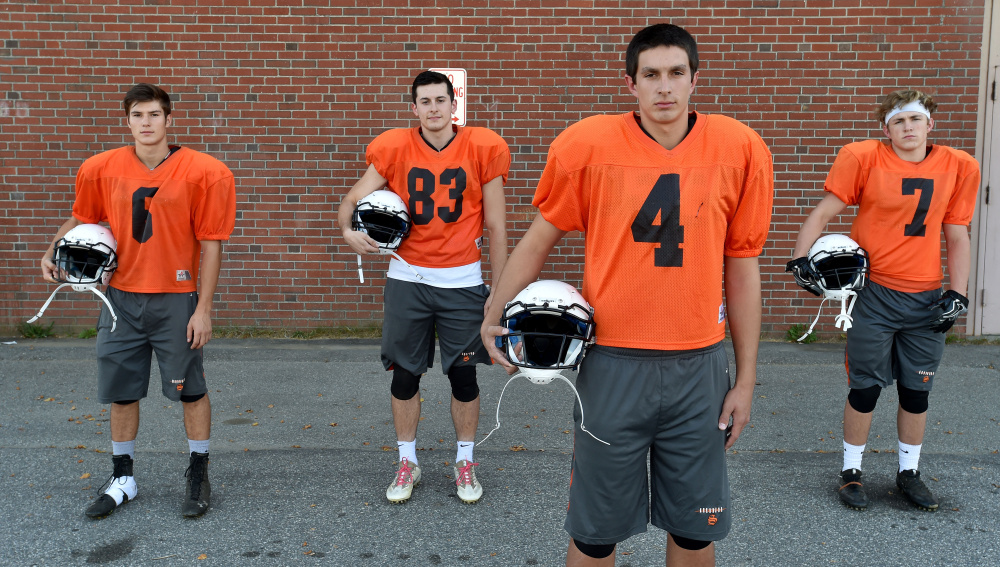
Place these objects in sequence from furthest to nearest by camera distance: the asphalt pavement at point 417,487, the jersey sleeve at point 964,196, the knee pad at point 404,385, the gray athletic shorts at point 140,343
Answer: the knee pad at point 404,385
the jersey sleeve at point 964,196
the gray athletic shorts at point 140,343
the asphalt pavement at point 417,487

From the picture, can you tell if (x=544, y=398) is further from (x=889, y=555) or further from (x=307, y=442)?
(x=889, y=555)

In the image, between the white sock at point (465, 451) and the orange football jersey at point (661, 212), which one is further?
the white sock at point (465, 451)

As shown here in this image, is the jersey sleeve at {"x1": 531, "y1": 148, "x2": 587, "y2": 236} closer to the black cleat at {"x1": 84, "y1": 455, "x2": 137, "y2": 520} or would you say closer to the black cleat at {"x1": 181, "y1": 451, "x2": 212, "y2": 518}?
the black cleat at {"x1": 181, "y1": 451, "x2": 212, "y2": 518}

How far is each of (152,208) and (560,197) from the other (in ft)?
8.25

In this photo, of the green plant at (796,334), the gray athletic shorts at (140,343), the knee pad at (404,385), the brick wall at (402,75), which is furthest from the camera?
the green plant at (796,334)

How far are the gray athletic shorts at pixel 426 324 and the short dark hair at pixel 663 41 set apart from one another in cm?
219

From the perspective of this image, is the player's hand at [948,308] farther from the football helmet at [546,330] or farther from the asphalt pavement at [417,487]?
the football helmet at [546,330]

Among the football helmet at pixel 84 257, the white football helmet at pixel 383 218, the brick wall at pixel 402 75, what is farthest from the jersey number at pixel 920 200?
the football helmet at pixel 84 257

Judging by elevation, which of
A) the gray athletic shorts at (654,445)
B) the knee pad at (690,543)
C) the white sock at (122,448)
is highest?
the gray athletic shorts at (654,445)

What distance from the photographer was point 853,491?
4.30 meters

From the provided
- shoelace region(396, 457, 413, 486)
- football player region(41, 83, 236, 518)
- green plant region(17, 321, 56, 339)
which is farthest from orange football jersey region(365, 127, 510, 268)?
green plant region(17, 321, 56, 339)

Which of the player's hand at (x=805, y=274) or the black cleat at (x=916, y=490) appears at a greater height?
the player's hand at (x=805, y=274)

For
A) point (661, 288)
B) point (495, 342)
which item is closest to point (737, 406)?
point (661, 288)

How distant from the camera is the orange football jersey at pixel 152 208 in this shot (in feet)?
13.7
